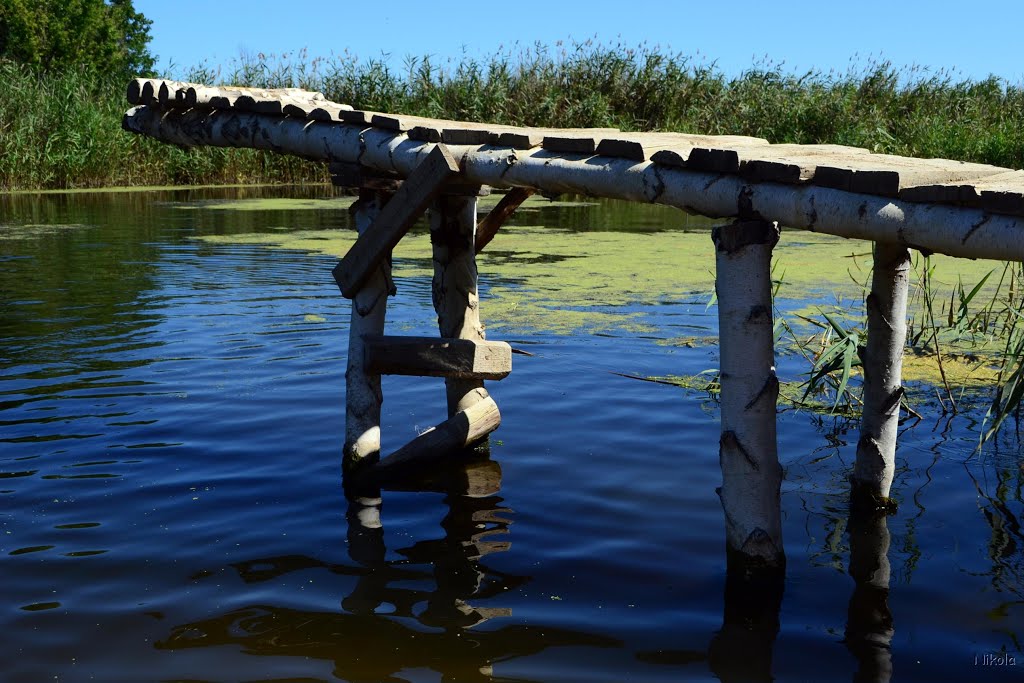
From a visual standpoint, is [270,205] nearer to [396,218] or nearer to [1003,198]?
[396,218]

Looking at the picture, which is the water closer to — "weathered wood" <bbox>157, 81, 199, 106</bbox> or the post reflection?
the post reflection

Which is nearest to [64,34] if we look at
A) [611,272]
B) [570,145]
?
[611,272]

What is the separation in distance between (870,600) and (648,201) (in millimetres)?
1539

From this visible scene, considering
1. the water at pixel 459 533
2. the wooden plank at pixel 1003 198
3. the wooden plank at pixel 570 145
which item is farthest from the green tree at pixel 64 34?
the wooden plank at pixel 1003 198

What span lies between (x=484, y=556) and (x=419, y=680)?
0.97 meters

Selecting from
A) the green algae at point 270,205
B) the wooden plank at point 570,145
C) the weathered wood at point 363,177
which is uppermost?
the wooden plank at point 570,145

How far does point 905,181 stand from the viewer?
3182 millimetres

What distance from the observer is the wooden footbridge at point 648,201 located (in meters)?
3.21

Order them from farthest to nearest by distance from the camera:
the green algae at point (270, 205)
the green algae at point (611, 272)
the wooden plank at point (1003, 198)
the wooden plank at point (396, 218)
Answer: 1. the green algae at point (270, 205)
2. the green algae at point (611, 272)
3. the wooden plank at point (396, 218)
4. the wooden plank at point (1003, 198)

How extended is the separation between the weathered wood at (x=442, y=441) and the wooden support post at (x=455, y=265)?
0.33 ft

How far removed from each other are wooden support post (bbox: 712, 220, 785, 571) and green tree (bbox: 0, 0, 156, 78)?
28338 millimetres

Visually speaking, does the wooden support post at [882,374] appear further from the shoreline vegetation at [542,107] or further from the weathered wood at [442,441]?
the shoreline vegetation at [542,107]

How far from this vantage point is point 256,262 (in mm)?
11547

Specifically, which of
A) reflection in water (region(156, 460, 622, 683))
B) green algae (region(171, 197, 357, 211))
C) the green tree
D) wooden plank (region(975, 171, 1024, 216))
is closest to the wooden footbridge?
wooden plank (region(975, 171, 1024, 216))
